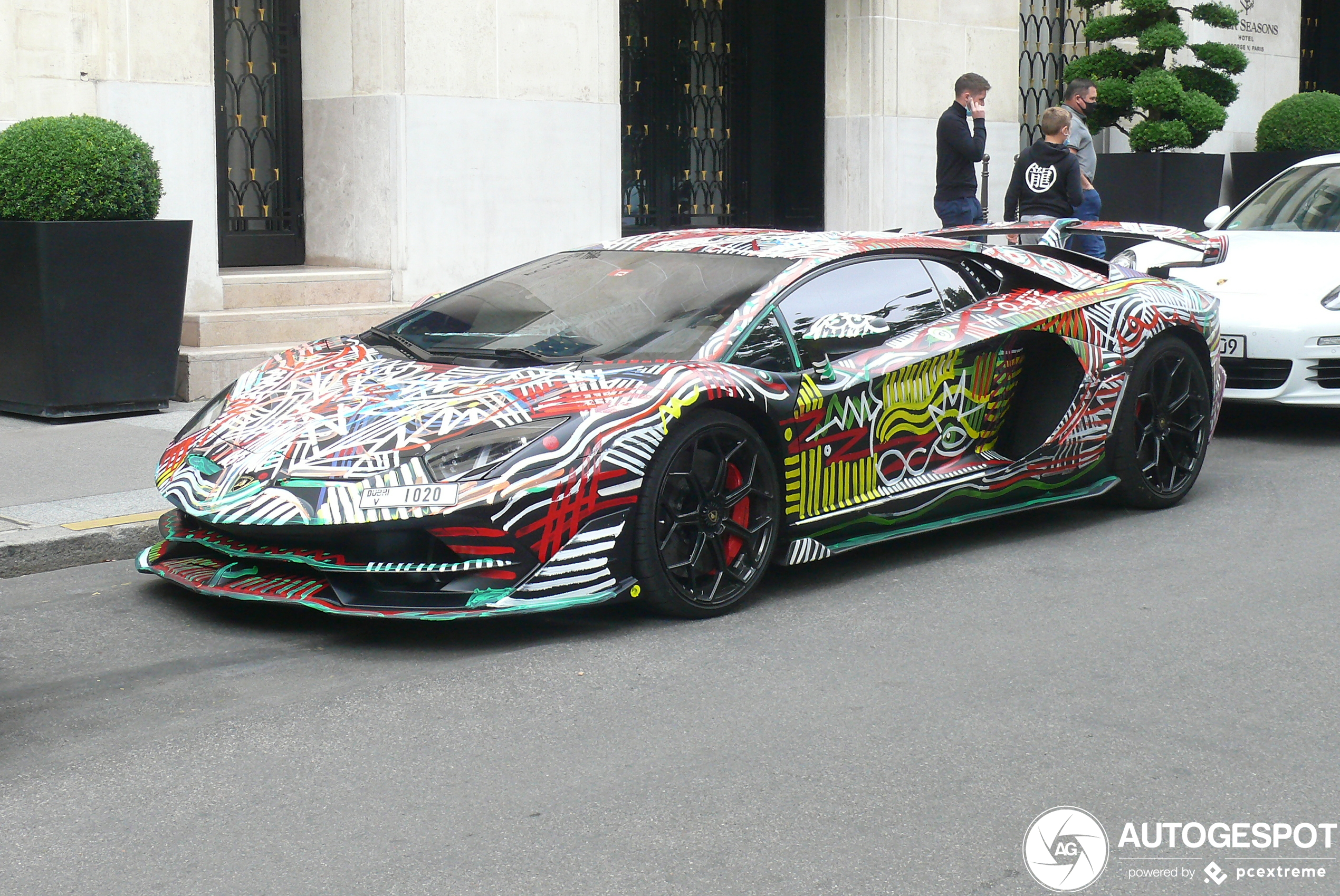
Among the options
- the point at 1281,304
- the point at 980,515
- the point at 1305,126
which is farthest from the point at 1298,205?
the point at 1305,126

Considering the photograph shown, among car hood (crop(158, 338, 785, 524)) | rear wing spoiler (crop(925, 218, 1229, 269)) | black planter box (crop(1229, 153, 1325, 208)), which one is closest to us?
car hood (crop(158, 338, 785, 524))

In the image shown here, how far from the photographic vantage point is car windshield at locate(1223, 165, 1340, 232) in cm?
1040

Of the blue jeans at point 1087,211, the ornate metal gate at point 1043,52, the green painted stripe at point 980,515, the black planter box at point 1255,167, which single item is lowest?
the green painted stripe at point 980,515

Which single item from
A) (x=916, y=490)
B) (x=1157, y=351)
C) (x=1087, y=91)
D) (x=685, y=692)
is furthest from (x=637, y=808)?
(x=1087, y=91)

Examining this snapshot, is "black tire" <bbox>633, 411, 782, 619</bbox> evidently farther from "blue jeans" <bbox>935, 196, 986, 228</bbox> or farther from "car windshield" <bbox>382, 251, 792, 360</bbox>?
"blue jeans" <bbox>935, 196, 986, 228</bbox>

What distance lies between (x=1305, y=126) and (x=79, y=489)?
1517cm

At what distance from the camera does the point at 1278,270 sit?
945 cm

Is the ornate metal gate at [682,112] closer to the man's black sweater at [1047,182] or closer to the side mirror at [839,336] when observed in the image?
the man's black sweater at [1047,182]

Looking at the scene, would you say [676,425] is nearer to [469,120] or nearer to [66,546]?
[66,546]

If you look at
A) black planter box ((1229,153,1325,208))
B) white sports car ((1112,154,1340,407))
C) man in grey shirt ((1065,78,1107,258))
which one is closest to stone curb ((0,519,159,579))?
white sports car ((1112,154,1340,407))

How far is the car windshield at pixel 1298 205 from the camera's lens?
10398 millimetres

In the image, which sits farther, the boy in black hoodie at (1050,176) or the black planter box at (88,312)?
the boy in black hoodie at (1050,176)

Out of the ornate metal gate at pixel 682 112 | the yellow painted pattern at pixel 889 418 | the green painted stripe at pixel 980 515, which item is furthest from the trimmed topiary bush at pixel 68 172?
the ornate metal gate at pixel 682 112

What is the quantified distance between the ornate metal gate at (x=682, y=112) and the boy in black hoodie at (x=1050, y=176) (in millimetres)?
4753
